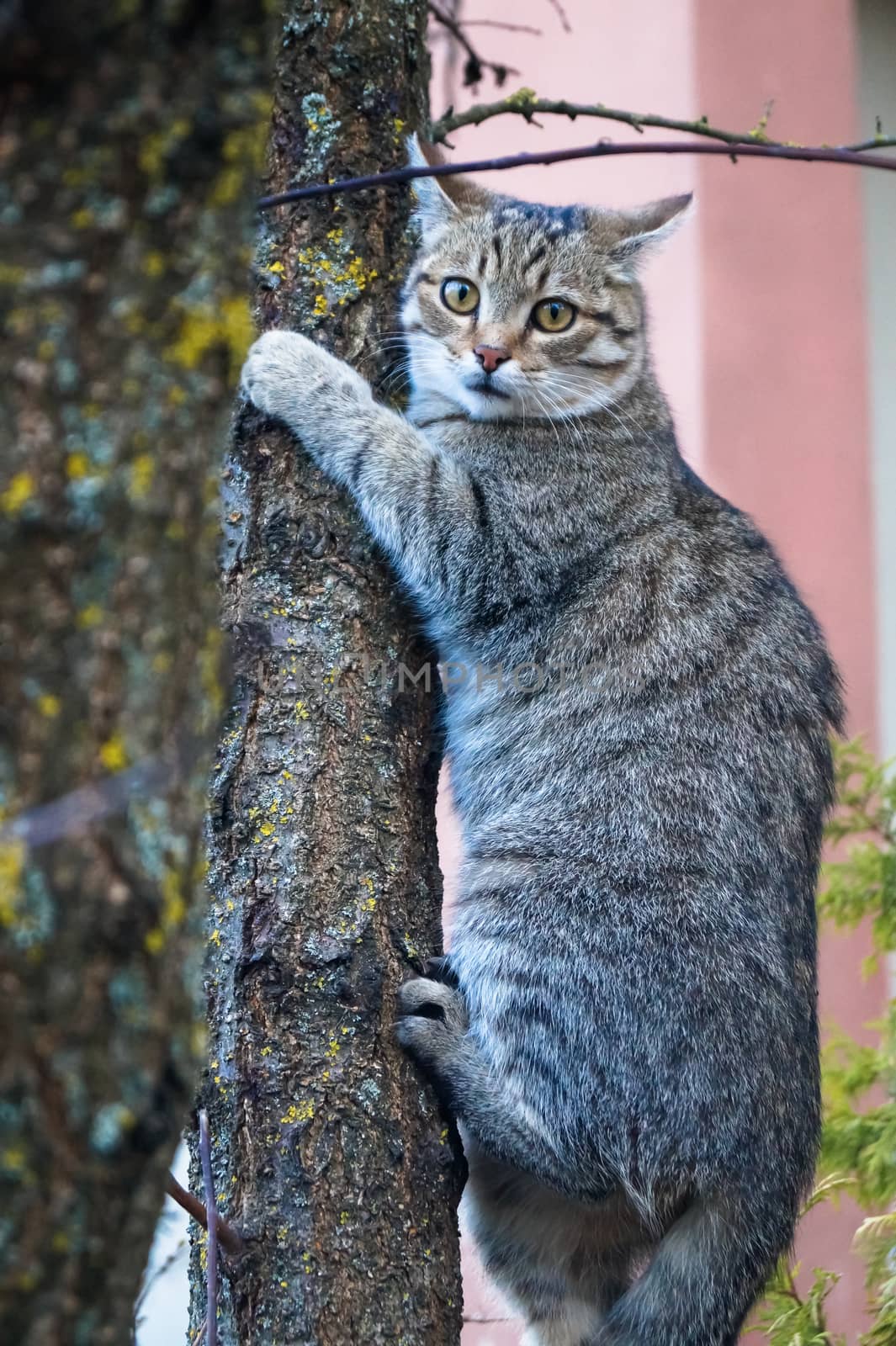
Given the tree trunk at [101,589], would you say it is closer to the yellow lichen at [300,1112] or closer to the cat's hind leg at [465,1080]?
the yellow lichen at [300,1112]

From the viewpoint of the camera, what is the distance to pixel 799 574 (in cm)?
489

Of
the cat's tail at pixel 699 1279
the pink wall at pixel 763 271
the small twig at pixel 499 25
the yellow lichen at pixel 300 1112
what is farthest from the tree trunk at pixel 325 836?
the pink wall at pixel 763 271

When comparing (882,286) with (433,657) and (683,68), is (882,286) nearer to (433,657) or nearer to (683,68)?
(683,68)

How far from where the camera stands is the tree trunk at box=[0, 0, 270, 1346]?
90cm

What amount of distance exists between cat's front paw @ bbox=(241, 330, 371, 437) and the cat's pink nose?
53 cm

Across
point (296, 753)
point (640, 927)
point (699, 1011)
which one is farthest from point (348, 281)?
point (699, 1011)

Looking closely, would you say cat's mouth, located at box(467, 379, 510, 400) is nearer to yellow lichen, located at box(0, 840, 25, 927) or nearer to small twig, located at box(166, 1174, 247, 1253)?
small twig, located at box(166, 1174, 247, 1253)

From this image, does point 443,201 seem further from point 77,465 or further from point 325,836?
point 77,465

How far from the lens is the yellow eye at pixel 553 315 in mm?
2963

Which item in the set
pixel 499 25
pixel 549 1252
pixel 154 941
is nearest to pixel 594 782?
pixel 549 1252

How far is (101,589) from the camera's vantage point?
95 centimetres

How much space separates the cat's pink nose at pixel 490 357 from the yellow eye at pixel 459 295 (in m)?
0.12

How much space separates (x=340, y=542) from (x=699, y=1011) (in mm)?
970

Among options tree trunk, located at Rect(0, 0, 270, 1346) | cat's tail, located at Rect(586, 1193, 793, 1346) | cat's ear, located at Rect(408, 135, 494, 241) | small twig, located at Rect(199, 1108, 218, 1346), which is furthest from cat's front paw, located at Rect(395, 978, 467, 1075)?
cat's ear, located at Rect(408, 135, 494, 241)
